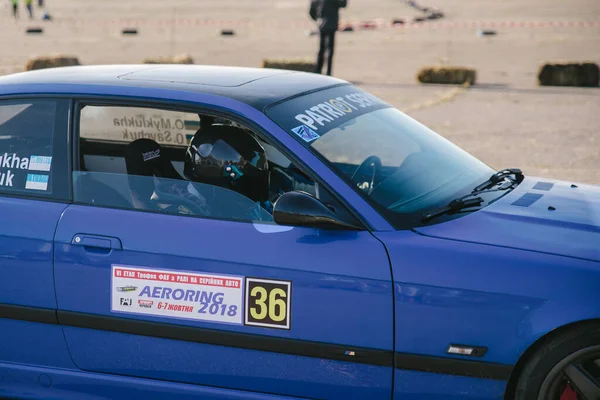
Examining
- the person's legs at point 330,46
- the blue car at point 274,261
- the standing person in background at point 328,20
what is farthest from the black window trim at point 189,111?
the person's legs at point 330,46

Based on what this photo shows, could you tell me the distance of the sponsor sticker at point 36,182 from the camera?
12.4 ft

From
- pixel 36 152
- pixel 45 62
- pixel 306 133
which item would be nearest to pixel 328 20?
pixel 45 62

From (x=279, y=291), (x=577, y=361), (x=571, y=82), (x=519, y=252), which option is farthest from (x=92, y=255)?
(x=571, y=82)

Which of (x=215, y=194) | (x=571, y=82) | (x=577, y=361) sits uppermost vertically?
(x=215, y=194)

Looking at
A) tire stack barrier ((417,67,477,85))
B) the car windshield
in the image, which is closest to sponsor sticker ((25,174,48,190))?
the car windshield

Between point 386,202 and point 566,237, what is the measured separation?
73 centimetres

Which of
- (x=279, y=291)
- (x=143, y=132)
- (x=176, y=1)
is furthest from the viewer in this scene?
(x=176, y=1)

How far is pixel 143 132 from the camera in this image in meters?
5.21

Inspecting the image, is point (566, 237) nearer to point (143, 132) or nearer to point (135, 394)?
point (135, 394)

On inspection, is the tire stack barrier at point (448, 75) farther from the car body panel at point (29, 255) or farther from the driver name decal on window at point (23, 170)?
the car body panel at point (29, 255)

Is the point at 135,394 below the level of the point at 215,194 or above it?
below

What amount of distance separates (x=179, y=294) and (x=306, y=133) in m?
0.86

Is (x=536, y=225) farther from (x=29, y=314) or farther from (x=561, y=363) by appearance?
(x=29, y=314)

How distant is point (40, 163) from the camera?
151 inches
